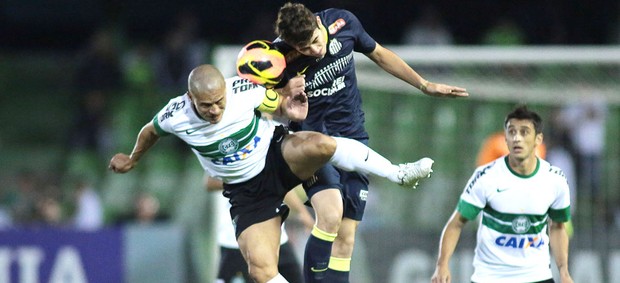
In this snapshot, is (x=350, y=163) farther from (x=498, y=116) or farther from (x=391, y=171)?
(x=498, y=116)

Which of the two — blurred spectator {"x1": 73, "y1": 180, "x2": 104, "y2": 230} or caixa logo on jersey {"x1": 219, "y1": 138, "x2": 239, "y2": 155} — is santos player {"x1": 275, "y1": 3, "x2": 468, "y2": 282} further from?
blurred spectator {"x1": 73, "y1": 180, "x2": 104, "y2": 230}

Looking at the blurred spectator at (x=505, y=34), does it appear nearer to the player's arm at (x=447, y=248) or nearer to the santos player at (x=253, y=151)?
the player's arm at (x=447, y=248)

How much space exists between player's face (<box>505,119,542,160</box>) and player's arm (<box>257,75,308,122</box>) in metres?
1.32

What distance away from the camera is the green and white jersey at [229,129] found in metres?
6.60

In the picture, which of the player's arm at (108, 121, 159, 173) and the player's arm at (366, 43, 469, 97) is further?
the player's arm at (366, 43, 469, 97)

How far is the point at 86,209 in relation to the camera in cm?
1291

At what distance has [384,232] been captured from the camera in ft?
35.1

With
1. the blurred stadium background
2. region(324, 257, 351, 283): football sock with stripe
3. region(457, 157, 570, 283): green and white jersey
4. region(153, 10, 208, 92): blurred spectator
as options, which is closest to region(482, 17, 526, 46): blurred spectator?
the blurred stadium background

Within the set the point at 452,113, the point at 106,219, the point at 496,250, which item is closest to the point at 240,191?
the point at 496,250

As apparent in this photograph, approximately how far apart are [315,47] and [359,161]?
723 millimetres

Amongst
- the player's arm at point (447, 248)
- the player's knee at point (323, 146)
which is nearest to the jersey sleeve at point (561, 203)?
the player's arm at point (447, 248)

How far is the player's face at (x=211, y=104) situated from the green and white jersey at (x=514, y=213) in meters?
1.66

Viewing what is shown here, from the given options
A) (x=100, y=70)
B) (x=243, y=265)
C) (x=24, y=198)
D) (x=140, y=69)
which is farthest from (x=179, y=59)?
(x=243, y=265)

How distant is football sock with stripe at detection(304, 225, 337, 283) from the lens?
6.86 meters
